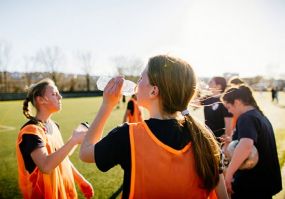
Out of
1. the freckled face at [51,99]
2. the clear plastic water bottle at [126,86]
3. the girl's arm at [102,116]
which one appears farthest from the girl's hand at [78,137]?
the freckled face at [51,99]

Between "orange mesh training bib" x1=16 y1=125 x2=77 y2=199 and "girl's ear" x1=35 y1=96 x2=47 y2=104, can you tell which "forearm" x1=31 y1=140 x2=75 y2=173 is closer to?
"orange mesh training bib" x1=16 y1=125 x2=77 y2=199

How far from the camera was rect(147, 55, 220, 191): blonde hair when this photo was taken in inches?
67.6

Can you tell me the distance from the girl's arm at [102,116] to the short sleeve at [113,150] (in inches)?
4.5

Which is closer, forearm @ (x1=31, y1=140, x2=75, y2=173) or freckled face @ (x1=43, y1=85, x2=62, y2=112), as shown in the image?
forearm @ (x1=31, y1=140, x2=75, y2=173)

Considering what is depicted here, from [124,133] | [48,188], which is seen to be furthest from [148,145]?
[48,188]

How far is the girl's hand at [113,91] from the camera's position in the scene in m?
1.81

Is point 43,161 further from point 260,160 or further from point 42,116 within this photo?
point 260,160

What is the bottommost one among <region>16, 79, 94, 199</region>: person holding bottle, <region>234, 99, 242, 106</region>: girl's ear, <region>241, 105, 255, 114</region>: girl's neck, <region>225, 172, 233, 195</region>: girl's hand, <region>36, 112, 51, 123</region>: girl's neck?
<region>225, 172, 233, 195</region>: girl's hand

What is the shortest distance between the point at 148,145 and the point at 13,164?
Result: 25.4 feet

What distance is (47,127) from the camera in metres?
3.23

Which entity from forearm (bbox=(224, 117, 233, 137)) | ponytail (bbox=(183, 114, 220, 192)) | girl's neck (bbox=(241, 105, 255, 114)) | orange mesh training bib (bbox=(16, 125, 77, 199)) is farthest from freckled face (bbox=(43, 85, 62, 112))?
forearm (bbox=(224, 117, 233, 137))

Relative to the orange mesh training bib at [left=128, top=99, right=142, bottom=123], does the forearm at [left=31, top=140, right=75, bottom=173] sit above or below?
above

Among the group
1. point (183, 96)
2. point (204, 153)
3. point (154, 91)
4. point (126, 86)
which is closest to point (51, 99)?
point (126, 86)

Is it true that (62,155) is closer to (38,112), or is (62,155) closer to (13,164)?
(38,112)
